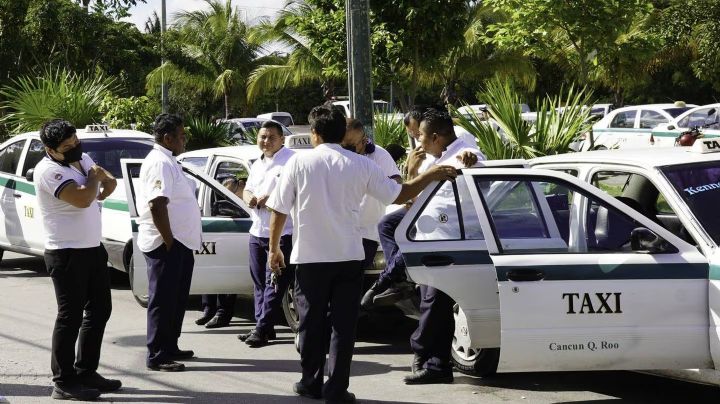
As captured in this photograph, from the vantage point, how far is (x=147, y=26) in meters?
67.5

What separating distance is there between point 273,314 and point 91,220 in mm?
2143

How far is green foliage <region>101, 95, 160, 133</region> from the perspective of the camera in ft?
65.1

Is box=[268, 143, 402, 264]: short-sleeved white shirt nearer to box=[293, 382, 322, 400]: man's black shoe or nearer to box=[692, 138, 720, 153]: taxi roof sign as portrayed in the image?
box=[293, 382, 322, 400]: man's black shoe

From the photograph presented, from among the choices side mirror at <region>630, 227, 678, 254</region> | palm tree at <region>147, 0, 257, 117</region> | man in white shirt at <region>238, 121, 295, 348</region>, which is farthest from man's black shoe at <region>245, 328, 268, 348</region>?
palm tree at <region>147, 0, 257, 117</region>

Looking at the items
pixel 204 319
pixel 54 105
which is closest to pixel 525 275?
pixel 204 319

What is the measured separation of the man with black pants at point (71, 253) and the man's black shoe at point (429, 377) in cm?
206

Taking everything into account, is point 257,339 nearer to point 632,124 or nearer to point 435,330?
point 435,330

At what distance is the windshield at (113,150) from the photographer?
1226 cm

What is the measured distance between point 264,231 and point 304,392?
1.94m

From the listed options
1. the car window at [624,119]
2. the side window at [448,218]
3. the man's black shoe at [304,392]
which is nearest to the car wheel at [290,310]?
the man's black shoe at [304,392]

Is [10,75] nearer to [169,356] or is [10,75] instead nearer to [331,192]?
[169,356]

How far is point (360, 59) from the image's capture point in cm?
1079

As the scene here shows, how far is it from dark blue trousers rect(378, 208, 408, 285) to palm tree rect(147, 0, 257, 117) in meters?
37.1

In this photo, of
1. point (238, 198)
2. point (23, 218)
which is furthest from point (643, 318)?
point (23, 218)
